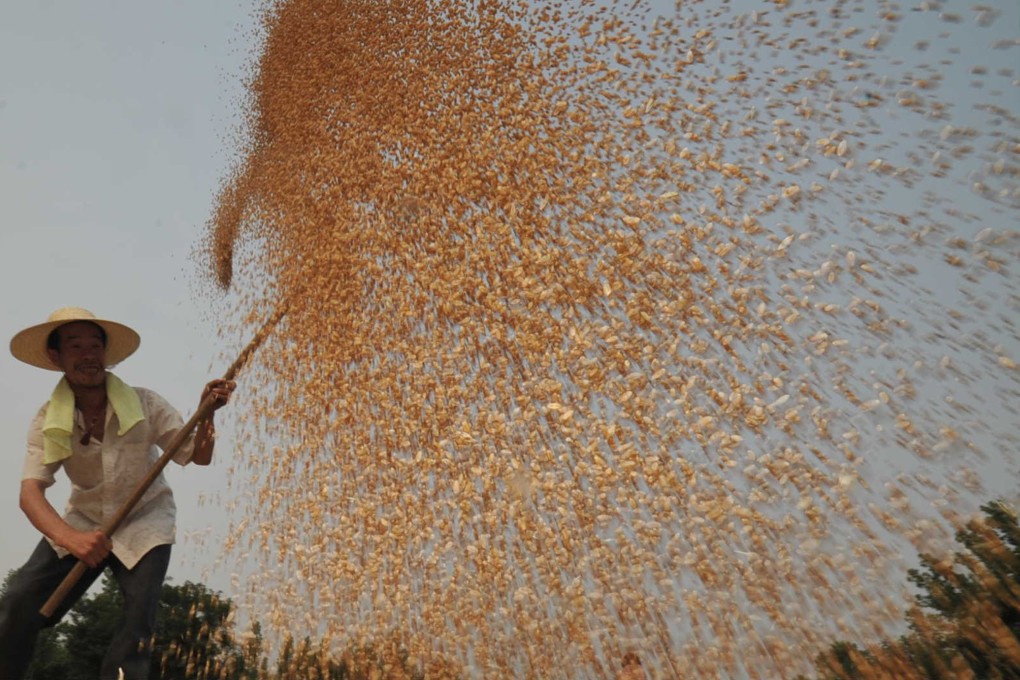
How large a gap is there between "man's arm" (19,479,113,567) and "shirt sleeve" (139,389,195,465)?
44 centimetres

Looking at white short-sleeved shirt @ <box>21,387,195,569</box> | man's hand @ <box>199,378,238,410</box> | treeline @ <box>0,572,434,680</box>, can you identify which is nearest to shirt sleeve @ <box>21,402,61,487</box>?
white short-sleeved shirt @ <box>21,387,195,569</box>

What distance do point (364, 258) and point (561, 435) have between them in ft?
8.73

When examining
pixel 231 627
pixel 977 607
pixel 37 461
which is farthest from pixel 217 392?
pixel 977 607

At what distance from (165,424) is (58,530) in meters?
0.57

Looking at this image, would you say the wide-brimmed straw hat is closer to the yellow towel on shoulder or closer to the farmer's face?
the farmer's face

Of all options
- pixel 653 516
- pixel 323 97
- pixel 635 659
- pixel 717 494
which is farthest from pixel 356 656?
pixel 323 97

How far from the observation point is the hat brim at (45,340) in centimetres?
336

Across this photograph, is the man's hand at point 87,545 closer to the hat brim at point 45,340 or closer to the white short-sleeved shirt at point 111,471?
the white short-sleeved shirt at point 111,471

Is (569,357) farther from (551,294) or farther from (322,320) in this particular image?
(322,320)

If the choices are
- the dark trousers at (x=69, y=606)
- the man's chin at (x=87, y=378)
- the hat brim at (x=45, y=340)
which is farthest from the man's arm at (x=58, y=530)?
the hat brim at (x=45, y=340)

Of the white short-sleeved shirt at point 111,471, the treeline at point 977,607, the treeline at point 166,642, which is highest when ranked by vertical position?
the treeline at point 166,642

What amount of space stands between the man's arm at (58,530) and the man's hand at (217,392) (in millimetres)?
657

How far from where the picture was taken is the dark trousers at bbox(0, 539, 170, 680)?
9.70ft

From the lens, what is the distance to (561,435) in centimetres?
574
